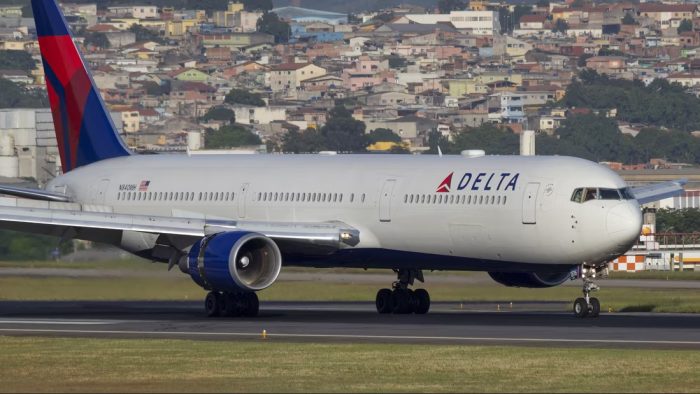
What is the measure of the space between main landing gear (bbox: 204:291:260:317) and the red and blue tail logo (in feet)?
33.8

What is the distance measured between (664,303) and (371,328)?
47.3 feet

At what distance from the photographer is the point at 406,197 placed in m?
48.8

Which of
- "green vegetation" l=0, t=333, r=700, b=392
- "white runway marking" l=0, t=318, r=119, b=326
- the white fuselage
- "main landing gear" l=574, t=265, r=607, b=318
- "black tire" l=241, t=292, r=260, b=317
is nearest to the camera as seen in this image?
"green vegetation" l=0, t=333, r=700, b=392

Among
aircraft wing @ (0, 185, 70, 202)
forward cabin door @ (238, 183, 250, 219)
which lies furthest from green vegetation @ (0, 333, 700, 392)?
aircraft wing @ (0, 185, 70, 202)

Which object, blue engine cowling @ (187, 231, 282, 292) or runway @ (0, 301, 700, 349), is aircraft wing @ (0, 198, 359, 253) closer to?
blue engine cowling @ (187, 231, 282, 292)

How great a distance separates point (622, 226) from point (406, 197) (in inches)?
233

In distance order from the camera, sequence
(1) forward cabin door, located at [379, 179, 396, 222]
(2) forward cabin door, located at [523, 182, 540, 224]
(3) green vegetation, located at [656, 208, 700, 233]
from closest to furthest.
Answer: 1. (2) forward cabin door, located at [523, 182, 540, 224]
2. (1) forward cabin door, located at [379, 179, 396, 222]
3. (3) green vegetation, located at [656, 208, 700, 233]

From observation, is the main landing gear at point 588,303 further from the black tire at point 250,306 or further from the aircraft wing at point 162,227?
the black tire at point 250,306

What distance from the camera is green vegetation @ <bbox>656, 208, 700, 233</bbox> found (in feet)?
415

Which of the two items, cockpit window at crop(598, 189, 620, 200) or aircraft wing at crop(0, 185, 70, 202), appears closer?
cockpit window at crop(598, 189, 620, 200)

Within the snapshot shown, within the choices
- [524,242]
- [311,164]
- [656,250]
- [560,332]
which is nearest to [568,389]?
[560,332]

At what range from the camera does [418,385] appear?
31328 millimetres

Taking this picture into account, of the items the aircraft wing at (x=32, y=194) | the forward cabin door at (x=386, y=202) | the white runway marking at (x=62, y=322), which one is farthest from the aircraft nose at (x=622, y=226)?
the aircraft wing at (x=32, y=194)

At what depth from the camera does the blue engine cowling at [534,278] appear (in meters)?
49.2
